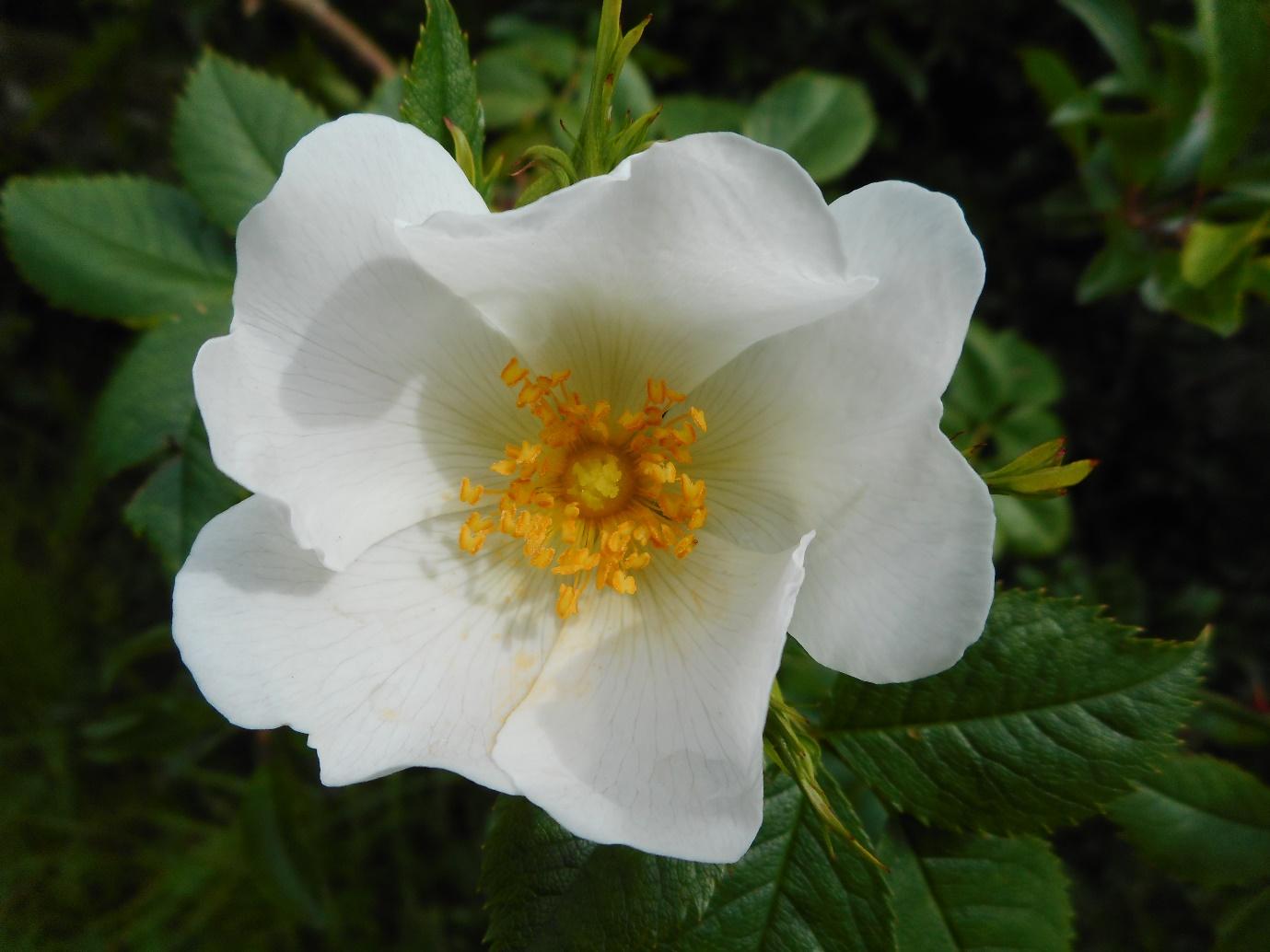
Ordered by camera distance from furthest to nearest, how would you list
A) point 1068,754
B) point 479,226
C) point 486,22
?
1. point 486,22
2. point 1068,754
3. point 479,226

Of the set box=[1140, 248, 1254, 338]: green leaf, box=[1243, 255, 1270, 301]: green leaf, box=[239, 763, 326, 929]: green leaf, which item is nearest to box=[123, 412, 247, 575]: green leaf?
box=[239, 763, 326, 929]: green leaf

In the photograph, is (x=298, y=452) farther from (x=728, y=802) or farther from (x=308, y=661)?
(x=728, y=802)

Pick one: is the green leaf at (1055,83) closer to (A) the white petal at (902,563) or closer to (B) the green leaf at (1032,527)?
(B) the green leaf at (1032,527)

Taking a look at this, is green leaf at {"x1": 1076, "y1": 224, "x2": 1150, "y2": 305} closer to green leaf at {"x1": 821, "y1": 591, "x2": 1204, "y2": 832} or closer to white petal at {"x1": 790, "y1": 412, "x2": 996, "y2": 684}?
green leaf at {"x1": 821, "y1": 591, "x2": 1204, "y2": 832}

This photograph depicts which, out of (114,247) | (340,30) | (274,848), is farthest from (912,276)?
(274,848)

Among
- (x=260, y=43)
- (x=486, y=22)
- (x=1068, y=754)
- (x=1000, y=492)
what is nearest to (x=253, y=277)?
(x=1000, y=492)

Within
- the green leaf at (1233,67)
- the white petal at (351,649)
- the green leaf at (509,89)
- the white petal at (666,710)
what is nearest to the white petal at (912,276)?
the white petal at (666,710)
